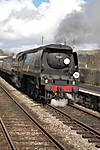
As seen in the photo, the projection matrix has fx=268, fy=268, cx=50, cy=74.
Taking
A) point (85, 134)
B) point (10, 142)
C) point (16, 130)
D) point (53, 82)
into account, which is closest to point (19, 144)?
point (10, 142)

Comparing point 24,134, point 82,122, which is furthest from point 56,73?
point 24,134

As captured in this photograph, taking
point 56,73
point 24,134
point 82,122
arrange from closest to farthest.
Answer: point 24,134 → point 82,122 → point 56,73

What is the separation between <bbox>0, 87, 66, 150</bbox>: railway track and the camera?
23.7 feet

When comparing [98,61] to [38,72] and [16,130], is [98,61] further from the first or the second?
[16,130]

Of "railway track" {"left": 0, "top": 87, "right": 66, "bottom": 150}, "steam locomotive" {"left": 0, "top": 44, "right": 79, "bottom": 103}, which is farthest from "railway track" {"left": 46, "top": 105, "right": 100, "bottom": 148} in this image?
"railway track" {"left": 0, "top": 87, "right": 66, "bottom": 150}

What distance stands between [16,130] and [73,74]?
5.97 metres

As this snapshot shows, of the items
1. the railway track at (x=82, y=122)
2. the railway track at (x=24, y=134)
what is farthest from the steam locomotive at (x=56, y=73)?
the railway track at (x=24, y=134)

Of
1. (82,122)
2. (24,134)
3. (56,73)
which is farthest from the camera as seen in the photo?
(56,73)

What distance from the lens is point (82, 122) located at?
1018cm

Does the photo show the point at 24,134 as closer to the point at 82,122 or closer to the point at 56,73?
the point at 82,122

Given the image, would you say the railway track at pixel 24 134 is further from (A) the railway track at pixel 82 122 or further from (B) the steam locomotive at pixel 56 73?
(B) the steam locomotive at pixel 56 73

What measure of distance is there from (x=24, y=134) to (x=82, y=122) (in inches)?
106

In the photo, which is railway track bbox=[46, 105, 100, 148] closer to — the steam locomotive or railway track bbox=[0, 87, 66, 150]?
the steam locomotive

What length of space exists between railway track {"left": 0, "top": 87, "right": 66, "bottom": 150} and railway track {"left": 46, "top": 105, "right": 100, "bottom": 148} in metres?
1.16
